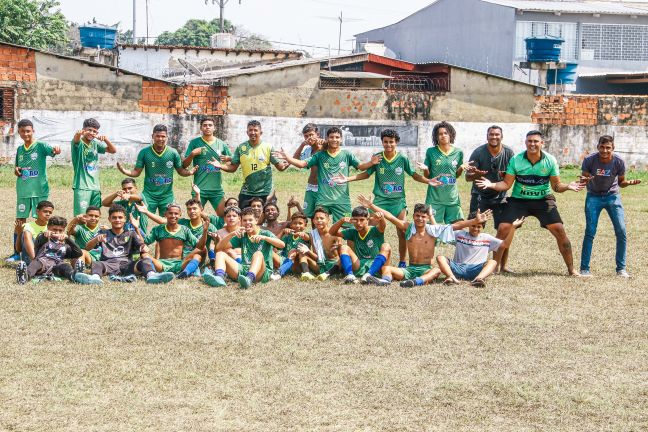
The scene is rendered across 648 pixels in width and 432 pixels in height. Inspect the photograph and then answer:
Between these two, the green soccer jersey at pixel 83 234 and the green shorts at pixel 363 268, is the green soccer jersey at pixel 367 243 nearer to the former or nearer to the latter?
the green shorts at pixel 363 268

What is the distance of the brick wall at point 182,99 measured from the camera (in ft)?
96.6

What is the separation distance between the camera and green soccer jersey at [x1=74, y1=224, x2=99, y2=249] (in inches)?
476

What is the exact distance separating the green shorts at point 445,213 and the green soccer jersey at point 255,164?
7.57ft

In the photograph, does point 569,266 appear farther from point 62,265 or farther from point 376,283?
point 62,265

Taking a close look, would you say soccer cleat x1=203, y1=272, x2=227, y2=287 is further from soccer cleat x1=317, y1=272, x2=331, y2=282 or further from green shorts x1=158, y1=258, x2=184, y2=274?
soccer cleat x1=317, y1=272, x2=331, y2=282

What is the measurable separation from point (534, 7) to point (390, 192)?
32.3 metres

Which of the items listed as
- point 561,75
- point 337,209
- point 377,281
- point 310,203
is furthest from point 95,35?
point 377,281

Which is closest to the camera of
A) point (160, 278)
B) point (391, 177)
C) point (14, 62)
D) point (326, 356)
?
point (326, 356)

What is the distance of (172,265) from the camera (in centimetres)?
1182

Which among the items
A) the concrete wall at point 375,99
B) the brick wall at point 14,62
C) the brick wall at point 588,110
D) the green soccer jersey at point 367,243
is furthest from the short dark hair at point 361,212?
the brick wall at point 588,110

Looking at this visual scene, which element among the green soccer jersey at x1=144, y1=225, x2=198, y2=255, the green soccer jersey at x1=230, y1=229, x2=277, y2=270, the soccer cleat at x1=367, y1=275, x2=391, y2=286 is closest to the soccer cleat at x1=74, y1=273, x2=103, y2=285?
the green soccer jersey at x1=144, y1=225, x2=198, y2=255

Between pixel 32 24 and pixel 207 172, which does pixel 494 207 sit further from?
pixel 32 24

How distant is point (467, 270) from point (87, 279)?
4.50 metres

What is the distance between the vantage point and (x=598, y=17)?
43594mm
